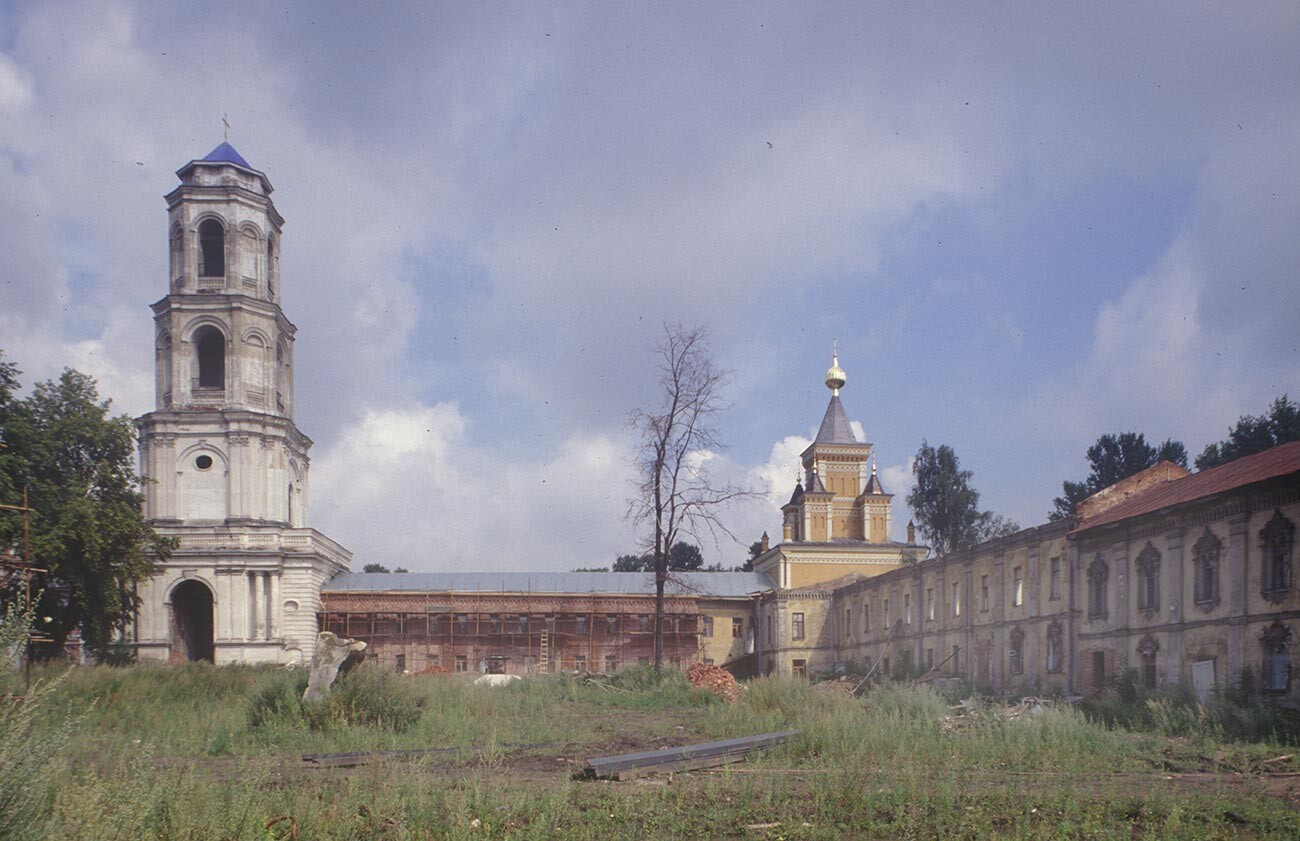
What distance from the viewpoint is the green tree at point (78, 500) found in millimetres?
34250

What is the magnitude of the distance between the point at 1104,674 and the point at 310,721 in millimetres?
20183

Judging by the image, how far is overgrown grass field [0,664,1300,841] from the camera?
7.95 m

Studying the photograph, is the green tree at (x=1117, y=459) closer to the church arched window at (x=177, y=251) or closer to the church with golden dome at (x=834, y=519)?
the church with golden dome at (x=834, y=519)

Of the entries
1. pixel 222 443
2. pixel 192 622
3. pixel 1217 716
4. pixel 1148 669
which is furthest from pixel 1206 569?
pixel 192 622

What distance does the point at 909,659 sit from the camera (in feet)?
141

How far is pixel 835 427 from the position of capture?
69.9 meters

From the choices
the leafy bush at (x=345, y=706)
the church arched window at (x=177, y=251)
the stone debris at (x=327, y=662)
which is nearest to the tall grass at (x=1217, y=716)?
the leafy bush at (x=345, y=706)

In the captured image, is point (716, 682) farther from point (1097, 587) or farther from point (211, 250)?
point (211, 250)

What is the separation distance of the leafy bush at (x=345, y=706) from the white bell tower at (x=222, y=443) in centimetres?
3305

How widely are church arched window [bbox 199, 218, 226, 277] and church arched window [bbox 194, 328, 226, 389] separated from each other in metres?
3.19

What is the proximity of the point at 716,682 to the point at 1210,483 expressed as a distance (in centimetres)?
1297

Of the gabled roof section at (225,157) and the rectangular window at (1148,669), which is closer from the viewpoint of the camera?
the rectangular window at (1148,669)

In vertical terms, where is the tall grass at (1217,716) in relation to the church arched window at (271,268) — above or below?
below

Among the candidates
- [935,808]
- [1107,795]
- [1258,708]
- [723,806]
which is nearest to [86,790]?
[723,806]
